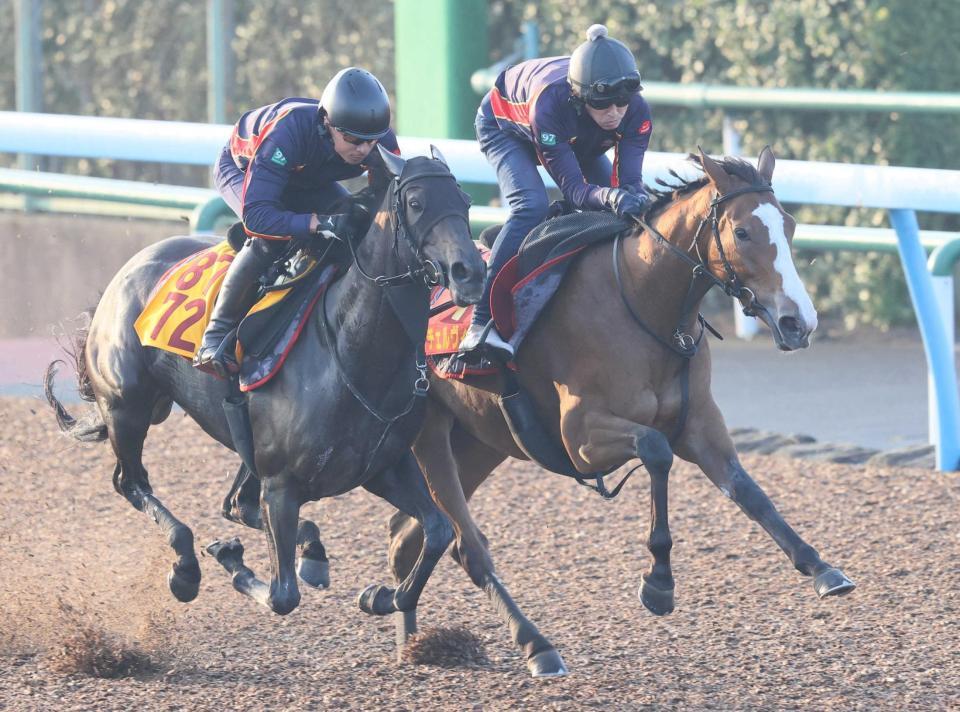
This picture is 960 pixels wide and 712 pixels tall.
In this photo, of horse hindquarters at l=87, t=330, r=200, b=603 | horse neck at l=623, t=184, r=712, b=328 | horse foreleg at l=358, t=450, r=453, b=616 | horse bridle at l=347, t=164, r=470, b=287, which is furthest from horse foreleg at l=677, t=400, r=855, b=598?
horse hindquarters at l=87, t=330, r=200, b=603

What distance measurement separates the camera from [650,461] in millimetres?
4879

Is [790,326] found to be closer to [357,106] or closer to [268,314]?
[357,106]

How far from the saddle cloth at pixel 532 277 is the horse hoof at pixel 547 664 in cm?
93

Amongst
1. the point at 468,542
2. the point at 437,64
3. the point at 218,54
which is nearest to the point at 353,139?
the point at 468,542

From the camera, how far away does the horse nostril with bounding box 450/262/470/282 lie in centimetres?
439

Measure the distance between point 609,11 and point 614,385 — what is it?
6.61m

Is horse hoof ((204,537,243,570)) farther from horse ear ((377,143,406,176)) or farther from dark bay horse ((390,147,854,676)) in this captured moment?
horse ear ((377,143,406,176))

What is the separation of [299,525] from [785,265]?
5.98 feet

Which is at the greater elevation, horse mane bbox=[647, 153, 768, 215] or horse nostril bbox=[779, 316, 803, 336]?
horse mane bbox=[647, 153, 768, 215]

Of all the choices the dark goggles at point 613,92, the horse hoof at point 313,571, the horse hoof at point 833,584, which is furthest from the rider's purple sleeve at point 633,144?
the horse hoof at point 313,571

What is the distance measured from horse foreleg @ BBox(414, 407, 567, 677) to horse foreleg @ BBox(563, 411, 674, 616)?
0.34 m

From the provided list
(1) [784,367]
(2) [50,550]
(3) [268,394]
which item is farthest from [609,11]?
(3) [268,394]

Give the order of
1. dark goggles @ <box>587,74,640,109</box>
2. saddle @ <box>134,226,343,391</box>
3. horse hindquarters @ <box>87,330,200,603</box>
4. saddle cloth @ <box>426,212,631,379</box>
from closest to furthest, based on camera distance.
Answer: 1. saddle @ <box>134,226,343,391</box>
2. dark goggles @ <box>587,74,640,109</box>
3. saddle cloth @ <box>426,212,631,379</box>
4. horse hindquarters @ <box>87,330,200,603</box>

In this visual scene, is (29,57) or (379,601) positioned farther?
(29,57)
